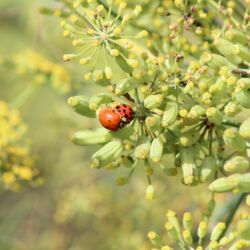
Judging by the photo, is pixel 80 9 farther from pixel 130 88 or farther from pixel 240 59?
pixel 240 59

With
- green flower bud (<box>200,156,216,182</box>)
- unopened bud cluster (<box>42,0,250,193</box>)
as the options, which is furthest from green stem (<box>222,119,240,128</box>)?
green flower bud (<box>200,156,216,182</box>)

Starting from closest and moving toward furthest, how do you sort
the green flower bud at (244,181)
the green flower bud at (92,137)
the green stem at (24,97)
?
the green flower bud at (244,181)
the green flower bud at (92,137)
the green stem at (24,97)

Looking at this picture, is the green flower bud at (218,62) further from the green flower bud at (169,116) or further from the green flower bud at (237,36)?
the green flower bud at (169,116)

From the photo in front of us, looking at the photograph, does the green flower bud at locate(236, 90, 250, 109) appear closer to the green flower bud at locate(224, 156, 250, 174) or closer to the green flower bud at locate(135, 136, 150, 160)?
the green flower bud at locate(224, 156, 250, 174)

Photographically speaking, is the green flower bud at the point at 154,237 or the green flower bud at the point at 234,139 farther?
the green flower bud at the point at 154,237

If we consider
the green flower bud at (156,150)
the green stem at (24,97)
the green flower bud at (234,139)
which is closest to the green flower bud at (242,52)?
the green flower bud at (234,139)

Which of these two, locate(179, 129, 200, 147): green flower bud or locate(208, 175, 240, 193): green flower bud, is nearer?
locate(208, 175, 240, 193): green flower bud
